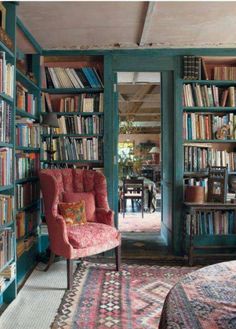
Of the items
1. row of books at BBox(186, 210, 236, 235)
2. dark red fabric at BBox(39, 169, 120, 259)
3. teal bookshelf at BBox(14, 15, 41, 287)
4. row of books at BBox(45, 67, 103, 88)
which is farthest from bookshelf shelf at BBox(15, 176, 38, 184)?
row of books at BBox(186, 210, 236, 235)

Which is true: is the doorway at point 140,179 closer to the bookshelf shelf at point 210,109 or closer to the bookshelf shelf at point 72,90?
the bookshelf shelf at point 72,90

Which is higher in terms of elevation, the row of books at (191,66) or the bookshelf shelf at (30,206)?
the row of books at (191,66)

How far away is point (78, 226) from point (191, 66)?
2322 mm

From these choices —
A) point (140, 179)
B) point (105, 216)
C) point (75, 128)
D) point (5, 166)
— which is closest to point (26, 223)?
point (105, 216)

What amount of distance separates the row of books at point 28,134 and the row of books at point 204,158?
5.99ft

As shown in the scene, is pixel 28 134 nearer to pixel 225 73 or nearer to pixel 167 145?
pixel 167 145

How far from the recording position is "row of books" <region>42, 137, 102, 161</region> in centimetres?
388

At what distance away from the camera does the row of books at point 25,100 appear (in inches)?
122

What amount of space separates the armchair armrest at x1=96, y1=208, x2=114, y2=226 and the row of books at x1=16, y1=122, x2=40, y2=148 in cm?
107

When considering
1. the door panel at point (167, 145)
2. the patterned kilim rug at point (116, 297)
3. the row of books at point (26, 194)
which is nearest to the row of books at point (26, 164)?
the row of books at point (26, 194)

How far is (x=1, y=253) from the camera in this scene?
2.34 metres

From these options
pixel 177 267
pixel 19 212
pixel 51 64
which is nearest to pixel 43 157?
pixel 19 212

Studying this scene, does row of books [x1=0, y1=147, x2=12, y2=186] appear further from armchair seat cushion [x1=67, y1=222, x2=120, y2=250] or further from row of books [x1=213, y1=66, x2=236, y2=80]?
row of books [x1=213, y1=66, x2=236, y2=80]

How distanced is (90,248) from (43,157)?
4.88 feet
